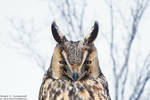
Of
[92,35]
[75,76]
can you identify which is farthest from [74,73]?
[92,35]

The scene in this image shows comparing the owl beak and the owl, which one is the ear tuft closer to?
the owl

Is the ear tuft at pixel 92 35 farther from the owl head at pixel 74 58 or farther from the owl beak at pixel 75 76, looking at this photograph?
the owl beak at pixel 75 76

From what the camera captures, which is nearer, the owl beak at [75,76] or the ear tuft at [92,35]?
the owl beak at [75,76]

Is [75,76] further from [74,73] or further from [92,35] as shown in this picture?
[92,35]

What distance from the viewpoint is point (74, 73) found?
3.37 metres

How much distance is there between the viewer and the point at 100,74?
3.83 m

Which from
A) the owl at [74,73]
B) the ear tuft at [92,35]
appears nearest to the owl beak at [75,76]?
the owl at [74,73]

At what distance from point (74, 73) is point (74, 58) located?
0.43 ft

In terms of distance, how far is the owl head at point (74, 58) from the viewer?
3.35 meters

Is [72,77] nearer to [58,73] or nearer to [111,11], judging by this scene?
[58,73]

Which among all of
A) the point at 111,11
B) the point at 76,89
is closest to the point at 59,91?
the point at 76,89

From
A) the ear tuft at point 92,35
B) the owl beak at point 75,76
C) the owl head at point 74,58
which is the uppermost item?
the ear tuft at point 92,35

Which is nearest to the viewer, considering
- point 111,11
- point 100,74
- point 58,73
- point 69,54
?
point 69,54

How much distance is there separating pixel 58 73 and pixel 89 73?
281mm
